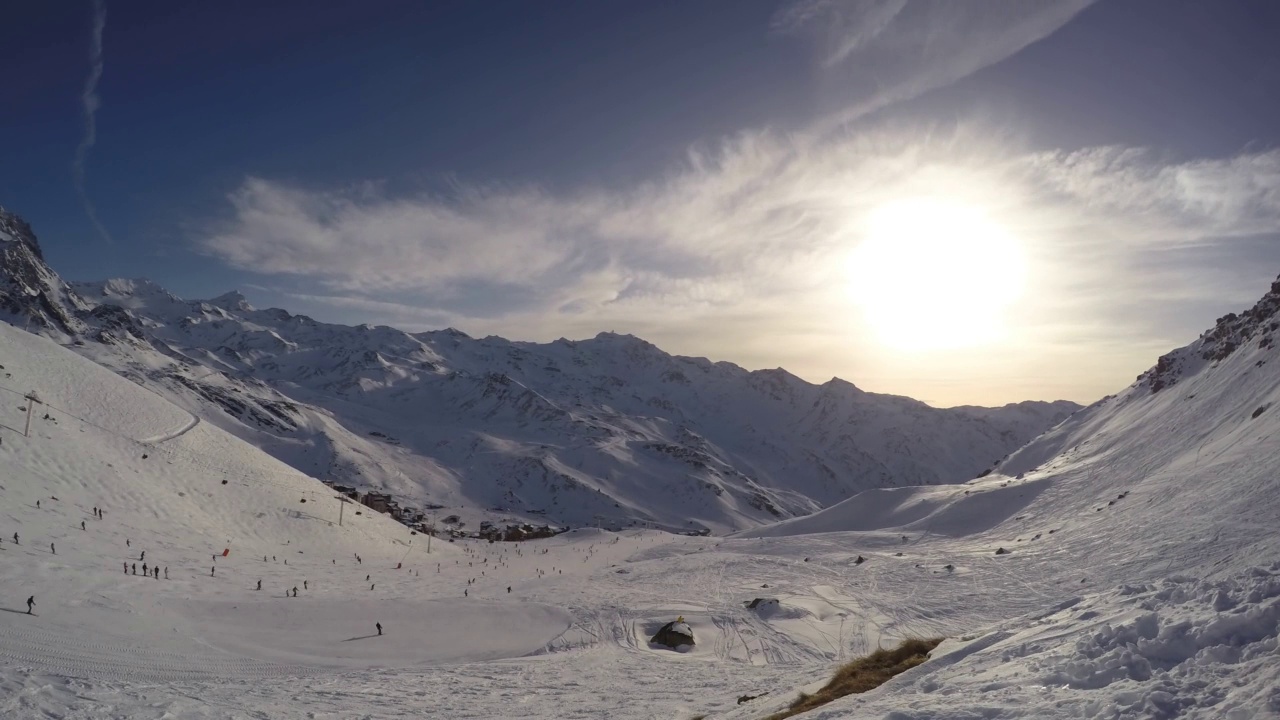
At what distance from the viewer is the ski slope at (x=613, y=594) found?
10117 mm

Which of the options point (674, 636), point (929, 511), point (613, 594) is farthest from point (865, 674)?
point (929, 511)

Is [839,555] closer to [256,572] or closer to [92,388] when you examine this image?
[256,572]

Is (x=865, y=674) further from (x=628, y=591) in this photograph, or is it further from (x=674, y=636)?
(x=628, y=591)

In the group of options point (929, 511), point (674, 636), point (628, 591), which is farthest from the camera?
point (929, 511)

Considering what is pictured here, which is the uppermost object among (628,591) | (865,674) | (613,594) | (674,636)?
(865,674)

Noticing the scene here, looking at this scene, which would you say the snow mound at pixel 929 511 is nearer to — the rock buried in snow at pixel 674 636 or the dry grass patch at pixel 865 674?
the rock buried in snow at pixel 674 636

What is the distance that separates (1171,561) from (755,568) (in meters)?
31.1

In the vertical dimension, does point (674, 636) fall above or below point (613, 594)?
above

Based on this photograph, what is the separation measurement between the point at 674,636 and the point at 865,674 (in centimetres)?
1934

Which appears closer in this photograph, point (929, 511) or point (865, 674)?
point (865, 674)

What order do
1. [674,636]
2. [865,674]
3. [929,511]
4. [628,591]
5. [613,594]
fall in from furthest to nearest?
1. [929,511]
2. [628,591]
3. [613,594]
4. [674,636]
5. [865,674]

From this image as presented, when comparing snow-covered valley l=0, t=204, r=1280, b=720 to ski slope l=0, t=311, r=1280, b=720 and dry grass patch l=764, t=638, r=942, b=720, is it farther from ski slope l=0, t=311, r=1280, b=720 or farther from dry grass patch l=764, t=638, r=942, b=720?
dry grass patch l=764, t=638, r=942, b=720

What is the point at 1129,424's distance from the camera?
2820 inches

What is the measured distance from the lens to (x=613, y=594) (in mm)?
44500
